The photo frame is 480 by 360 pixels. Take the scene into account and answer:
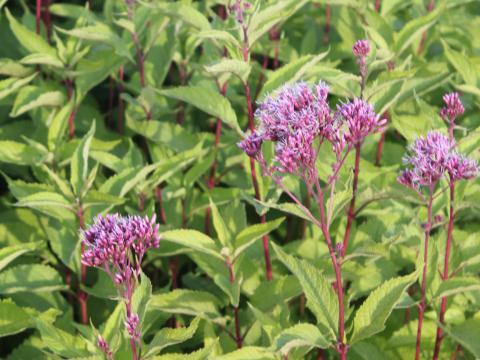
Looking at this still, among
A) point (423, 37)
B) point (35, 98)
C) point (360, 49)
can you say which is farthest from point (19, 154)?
point (423, 37)

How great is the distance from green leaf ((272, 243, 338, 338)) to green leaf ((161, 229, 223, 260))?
43 cm

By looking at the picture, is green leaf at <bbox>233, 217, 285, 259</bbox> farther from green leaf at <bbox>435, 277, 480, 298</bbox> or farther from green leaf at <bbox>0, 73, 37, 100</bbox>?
green leaf at <bbox>0, 73, 37, 100</bbox>

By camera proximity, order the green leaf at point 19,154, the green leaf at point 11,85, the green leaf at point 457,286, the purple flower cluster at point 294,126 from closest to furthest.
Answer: the purple flower cluster at point 294,126
the green leaf at point 457,286
the green leaf at point 19,154
the green leaf at point 11,85

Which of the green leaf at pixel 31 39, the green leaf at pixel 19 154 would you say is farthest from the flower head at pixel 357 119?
the green leaf at pixel 31 39

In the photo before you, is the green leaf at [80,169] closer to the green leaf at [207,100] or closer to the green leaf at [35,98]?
the green leaf at [207,100]

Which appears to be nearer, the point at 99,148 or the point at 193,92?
the point at 193,92

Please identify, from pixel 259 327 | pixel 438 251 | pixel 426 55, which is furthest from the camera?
pixel 426 55

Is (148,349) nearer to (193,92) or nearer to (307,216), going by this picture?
(307,216)

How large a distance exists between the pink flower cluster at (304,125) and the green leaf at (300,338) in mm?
394

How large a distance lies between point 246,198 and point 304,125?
1.68 ft

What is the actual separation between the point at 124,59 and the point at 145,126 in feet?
0.96

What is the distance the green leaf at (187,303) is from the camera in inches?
107

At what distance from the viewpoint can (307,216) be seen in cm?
214

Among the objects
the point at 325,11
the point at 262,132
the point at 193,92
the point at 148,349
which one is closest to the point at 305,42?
the point at 325,11
